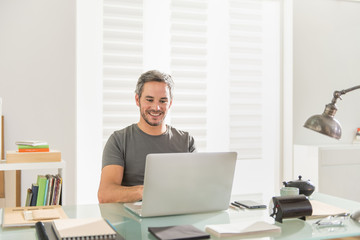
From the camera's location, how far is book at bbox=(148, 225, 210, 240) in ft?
4.93

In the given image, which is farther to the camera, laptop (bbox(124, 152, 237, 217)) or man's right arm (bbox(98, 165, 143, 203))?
man's right arm (bbox(98, 165, 143, 203))

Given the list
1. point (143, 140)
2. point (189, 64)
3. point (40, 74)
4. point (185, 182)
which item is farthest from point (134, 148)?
point (189, 64)

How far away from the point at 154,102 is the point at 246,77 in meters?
1.87

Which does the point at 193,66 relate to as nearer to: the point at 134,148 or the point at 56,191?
the point at 134,148

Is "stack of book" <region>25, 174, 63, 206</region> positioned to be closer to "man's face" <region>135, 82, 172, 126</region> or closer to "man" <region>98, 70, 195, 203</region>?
Result: "man" <region>98, 70, 195, 203</region>

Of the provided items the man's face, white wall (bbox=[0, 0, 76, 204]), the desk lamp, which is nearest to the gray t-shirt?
the man's face

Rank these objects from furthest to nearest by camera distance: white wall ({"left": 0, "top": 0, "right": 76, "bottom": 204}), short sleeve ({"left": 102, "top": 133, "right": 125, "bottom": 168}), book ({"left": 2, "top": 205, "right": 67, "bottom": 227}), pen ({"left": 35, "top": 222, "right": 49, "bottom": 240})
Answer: white wall ({"left": 0, "top": 0, "right": 76, "bottom": 204}), short sleeve ({"left": 102, "top": 133, "right": 125, "bottom": 168}), book ({"left": 2, "top": 205, "right": 67, "bottom": 227}), pen ({"left": 35, "top": 222, "right": 49, "bottom": 240})

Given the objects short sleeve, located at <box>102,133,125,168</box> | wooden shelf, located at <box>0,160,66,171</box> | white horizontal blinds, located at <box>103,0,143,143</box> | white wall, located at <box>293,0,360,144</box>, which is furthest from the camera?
white wall, located at <box>293,0,360,144</box>

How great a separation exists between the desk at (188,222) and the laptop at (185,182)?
0.04 m

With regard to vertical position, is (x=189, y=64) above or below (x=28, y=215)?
above

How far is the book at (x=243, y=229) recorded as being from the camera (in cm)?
156

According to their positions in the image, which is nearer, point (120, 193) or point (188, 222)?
point (188, 222)

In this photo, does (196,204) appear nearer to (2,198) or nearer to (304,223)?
(304,223)

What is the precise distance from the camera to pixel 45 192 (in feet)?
8.66
